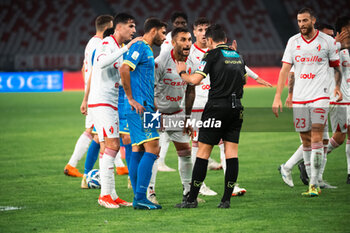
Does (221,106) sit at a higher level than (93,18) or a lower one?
lower

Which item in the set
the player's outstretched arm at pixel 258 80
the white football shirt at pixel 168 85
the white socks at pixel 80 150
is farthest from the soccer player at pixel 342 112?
the white socks at pixel 80 150

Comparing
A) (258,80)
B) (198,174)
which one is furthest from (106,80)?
(258,80)

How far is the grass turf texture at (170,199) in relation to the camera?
570cm

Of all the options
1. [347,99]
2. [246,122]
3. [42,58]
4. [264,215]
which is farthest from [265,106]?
[42,58]

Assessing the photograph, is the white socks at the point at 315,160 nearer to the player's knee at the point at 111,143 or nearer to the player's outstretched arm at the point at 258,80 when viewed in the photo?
the player's outstretched arm at the point at 258,80

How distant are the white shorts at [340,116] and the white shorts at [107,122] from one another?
3.23 metres

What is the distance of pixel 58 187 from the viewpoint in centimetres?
808

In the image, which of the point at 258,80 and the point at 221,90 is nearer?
the point at 221,90

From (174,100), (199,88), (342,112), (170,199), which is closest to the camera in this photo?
(174,100)

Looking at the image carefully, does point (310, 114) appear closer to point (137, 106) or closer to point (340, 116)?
point (340, 116)

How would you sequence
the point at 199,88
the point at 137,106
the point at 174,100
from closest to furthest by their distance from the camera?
the point at 137,106, the point at 174,100, the point at 199,88

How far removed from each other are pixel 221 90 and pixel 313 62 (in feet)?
4.99

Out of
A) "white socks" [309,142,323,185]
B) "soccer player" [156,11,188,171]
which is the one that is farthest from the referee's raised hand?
"white socks" [309,142,323,185]

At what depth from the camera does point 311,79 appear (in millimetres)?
7297
